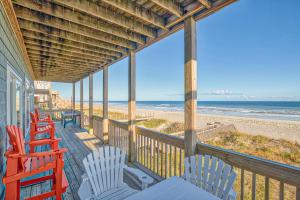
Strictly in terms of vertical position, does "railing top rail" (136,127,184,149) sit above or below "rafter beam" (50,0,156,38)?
below

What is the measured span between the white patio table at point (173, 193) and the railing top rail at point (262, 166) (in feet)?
2.04

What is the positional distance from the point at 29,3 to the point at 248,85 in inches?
1391

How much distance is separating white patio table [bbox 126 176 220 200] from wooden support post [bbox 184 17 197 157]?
0.80 meters

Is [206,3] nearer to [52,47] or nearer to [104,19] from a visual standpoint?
[104,19]

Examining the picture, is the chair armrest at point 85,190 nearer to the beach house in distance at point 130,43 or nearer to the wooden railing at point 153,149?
the beach house in distance at point 130,43

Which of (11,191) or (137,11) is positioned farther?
(137,11)

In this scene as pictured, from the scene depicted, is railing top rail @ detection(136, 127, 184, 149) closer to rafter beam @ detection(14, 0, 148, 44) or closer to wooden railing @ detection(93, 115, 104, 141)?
rafter beam @ detection(14, 0, 148, 44)

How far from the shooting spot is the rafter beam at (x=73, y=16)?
1949 mm

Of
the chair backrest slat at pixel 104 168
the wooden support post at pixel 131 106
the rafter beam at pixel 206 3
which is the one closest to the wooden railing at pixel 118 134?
the wooden support post at pixel 131 106

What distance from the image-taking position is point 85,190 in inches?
58.4

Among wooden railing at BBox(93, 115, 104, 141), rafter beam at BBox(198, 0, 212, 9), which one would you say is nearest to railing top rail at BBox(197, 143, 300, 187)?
rafter beam at BBox(198, 0, 212, 9)

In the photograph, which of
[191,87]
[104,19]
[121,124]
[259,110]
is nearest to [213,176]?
[191,87]

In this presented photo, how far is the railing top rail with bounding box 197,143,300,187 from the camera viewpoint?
1220mm

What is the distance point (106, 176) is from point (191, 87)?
60.8 inches
